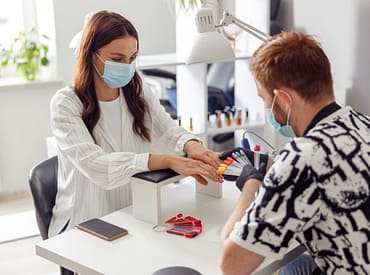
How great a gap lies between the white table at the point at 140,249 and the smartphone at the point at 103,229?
15 millimetres

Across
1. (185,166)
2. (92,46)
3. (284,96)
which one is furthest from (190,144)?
(284,96)

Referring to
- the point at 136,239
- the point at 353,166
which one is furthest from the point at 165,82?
the point at 353,166

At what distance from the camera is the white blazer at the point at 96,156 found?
188cm

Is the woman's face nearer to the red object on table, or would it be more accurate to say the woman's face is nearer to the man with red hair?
the red object on table

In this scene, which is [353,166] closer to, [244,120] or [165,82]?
[244,120]

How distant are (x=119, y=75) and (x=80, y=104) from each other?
16 cm

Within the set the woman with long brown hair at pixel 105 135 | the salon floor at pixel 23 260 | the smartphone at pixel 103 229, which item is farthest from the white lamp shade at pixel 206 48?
the salon floor at pixel 23 260

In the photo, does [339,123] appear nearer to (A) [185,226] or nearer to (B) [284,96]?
(B) [284,96]

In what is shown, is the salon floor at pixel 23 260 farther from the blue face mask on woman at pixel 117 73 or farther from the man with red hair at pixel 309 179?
the man with red hair at pixel 309 179

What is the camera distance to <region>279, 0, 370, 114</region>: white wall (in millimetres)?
2457

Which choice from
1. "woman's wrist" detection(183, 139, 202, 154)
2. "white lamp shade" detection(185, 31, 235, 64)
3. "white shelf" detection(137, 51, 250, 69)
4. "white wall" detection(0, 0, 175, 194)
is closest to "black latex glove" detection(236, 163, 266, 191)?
"woman's wrist" detection(183, 139, 202, 154)

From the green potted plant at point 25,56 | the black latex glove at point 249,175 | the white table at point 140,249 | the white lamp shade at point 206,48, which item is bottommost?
the white table at point 140,249

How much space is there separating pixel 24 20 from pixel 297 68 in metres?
2.87

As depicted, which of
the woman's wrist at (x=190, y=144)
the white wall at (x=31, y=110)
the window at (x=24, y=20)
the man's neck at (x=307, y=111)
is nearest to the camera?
the man's neck at (x=307, y=111)
